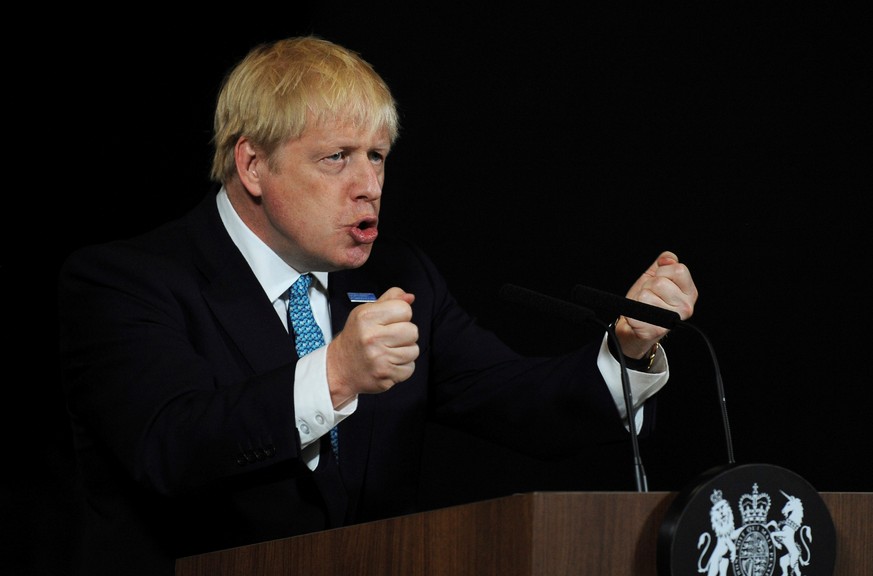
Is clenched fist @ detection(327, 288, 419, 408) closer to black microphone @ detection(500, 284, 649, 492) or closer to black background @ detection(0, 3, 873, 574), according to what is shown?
black microphone @ detection(500, 284, 649, 492)

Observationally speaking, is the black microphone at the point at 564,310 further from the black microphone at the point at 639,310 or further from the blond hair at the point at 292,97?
the blond hair at the point at 292,97

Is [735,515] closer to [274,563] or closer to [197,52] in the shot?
[274,563]

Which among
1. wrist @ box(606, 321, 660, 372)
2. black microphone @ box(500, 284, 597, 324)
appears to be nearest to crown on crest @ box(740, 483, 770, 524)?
black microphone @ box(500, 284, 597, 324)

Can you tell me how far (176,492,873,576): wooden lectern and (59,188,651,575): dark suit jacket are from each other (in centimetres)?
20

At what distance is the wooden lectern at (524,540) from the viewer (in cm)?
119

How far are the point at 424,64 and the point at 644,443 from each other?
40.1 inches

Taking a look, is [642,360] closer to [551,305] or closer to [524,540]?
[551,305]

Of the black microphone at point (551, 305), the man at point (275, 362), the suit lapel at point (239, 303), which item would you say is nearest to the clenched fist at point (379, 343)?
the man at point (275, 362)

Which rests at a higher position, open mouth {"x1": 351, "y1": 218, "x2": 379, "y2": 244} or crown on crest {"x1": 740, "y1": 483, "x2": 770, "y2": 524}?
open mouth {"x1": 351, "y1": 218, "x2": 379, "y2": 244}

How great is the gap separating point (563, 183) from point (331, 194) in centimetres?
91

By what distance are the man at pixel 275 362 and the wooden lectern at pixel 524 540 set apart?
20 cm

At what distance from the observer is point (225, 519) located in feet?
6.17

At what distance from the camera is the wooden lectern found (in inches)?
46.8

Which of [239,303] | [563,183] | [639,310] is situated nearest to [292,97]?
[239,303]
